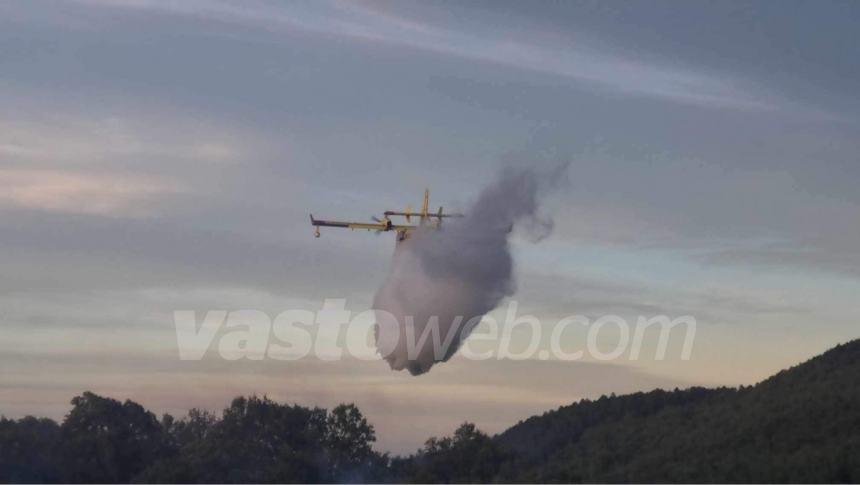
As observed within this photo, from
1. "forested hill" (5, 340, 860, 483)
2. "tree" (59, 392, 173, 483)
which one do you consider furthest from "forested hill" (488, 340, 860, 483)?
"tree" (59, 392, 173, 483)

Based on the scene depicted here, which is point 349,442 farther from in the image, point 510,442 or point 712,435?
point 712,435

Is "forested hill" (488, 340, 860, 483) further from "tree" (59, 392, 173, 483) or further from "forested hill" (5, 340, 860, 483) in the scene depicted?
"tree" (59, 392, 173, 483)

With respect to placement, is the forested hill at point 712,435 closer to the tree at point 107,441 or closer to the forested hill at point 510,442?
the forested hill at point 510,442

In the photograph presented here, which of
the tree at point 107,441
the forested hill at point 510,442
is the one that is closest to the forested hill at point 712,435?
the forested hill at point 510,442

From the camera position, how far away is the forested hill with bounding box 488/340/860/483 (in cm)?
8956

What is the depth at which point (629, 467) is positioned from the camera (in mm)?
99250

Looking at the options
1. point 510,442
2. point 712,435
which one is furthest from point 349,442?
point 712,435

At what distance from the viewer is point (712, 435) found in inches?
4011

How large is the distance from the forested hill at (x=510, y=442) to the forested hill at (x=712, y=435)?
168mm

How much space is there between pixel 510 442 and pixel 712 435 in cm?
2950

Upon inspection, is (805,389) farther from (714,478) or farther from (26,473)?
(26,473)

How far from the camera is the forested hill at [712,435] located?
89.6m

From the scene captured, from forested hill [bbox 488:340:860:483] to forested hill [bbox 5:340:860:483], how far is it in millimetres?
168

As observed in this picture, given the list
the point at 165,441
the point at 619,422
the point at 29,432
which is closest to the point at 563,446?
the point at 619,422
